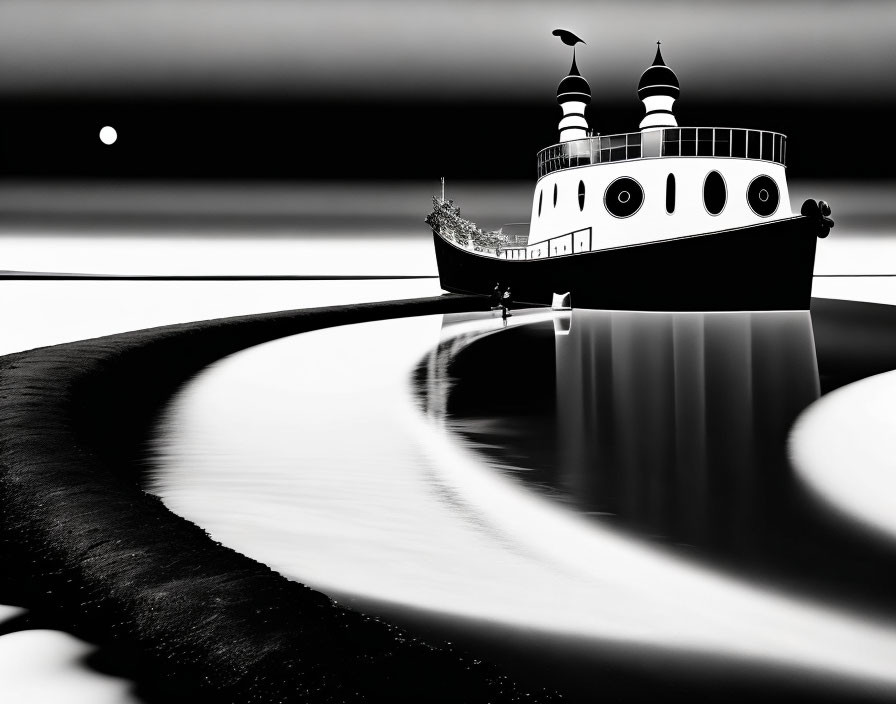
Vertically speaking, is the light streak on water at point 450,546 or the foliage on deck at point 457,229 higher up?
the foliage on deck at point 457,229

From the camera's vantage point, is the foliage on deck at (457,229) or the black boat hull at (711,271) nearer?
the black boat hull at (711,271)

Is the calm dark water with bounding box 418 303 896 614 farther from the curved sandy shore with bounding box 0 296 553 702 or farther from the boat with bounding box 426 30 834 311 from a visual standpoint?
the boat with bounding box 426 30 834 311

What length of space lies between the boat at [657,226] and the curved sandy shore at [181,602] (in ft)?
57.6

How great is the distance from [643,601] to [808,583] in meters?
0.55

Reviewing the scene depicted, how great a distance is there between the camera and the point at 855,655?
2.14 meters

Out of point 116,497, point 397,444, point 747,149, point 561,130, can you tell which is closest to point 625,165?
point 747,149

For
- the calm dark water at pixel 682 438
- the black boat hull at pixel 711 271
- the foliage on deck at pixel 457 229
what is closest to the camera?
the calm dark water at pixel 682 438

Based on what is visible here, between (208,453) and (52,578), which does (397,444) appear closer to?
(208,453)

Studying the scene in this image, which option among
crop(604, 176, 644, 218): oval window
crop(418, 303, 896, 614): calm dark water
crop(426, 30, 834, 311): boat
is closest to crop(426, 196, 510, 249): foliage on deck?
crop(426, 30, 834, 311): boat

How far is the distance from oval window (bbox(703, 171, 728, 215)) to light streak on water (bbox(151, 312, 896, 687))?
20533mm

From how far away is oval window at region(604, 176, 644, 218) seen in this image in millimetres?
24547

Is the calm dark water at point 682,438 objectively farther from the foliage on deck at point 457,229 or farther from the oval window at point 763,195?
the foliage on deck at point 457,229

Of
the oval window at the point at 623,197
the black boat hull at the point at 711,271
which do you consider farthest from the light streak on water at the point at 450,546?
the oval window at the point at 623,197

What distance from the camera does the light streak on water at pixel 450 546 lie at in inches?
89.6
